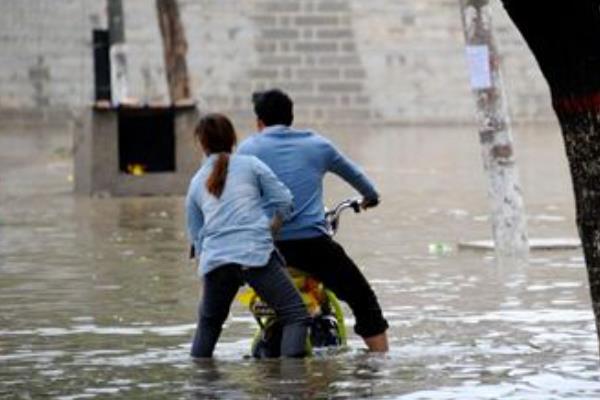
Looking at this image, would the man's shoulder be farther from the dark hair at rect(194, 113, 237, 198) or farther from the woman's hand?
the woman's hand

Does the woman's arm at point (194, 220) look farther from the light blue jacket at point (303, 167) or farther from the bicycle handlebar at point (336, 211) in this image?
the bicycle handlebar at point (336, 211)

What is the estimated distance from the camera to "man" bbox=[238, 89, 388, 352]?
36.6 feet

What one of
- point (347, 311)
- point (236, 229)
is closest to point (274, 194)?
point (236, 229)

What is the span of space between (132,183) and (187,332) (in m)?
12.9

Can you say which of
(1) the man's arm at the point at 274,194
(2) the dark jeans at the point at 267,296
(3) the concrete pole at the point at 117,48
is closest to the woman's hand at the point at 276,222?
(1) the man's arm at the point at 274,194

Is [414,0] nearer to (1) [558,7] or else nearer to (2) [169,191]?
(2) [169,191]

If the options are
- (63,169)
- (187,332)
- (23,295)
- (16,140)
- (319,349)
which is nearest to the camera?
(319,349)

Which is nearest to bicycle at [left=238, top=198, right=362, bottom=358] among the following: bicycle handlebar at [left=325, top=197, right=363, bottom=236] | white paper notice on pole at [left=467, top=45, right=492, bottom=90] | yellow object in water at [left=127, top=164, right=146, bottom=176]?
bicycle handlebar at [left=325, top=197, right=363, bottom=236]

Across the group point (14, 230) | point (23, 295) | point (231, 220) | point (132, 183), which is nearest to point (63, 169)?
point (132, 183)

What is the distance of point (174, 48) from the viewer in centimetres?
2814

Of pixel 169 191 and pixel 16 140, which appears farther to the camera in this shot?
pixel 16 140

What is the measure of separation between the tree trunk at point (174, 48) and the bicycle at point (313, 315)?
16556 millimetres

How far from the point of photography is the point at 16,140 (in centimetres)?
3922

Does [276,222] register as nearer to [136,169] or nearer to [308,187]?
[308,187]
